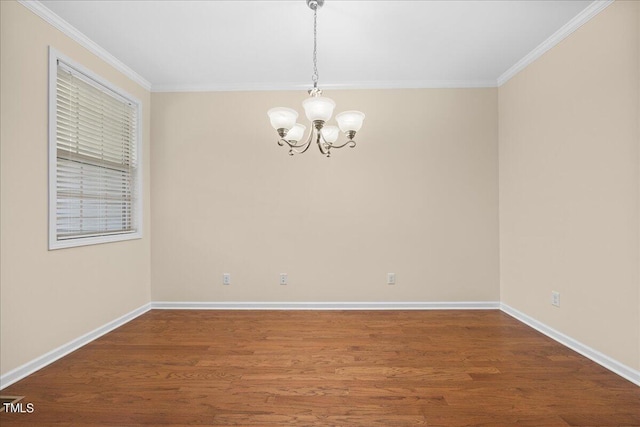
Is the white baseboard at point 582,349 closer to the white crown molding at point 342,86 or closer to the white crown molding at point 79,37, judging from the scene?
the white crown molding at point 342,86

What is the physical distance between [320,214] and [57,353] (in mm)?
2655

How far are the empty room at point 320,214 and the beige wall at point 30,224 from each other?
16 mm

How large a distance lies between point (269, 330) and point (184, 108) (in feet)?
8.98

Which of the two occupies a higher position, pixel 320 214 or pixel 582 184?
pixel 582 184

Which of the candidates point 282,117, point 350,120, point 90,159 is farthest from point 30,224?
point 350,120

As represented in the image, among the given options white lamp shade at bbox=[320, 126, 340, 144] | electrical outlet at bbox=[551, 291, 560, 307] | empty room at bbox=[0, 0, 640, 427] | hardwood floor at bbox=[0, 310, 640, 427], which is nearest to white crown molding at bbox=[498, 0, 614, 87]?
empty room at bbox=[0, 0, 640, 427]

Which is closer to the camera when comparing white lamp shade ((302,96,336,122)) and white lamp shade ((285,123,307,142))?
white lamp shade ((302,96,336,122))

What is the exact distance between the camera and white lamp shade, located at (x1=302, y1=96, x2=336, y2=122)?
2.00m

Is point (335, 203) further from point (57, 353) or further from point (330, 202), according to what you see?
point (57, 353)

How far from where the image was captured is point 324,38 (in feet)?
8.89

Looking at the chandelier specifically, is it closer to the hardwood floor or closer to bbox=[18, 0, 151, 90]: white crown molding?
the hardwood floor

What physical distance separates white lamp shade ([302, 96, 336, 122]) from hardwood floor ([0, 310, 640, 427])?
69.8 inches

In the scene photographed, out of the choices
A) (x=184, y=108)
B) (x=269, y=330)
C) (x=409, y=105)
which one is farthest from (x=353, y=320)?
(x=184, y=108)

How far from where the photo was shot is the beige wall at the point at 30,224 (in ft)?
6.81
